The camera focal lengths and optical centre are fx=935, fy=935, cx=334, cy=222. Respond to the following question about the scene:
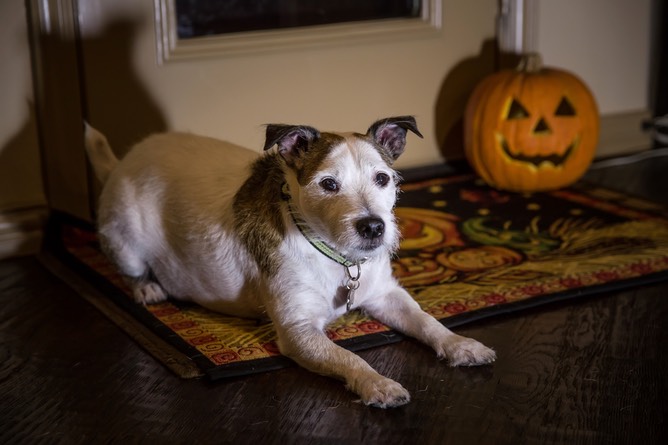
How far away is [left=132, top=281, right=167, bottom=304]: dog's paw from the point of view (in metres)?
3.12

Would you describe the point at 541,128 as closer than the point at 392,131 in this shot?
No

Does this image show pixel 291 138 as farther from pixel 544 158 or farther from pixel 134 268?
pixel 544 158

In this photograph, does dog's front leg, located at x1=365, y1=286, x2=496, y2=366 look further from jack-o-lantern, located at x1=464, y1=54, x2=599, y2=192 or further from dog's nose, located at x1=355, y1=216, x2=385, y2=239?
jack-o-lantern, located at x1=464, y1=54, x2=599, y2=192

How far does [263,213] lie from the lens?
2.76 metres

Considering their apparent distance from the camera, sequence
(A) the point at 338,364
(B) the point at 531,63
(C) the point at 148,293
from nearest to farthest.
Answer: (A) the point at 338,364 → (C) the point at 148,293 → (B) the point at 531,63

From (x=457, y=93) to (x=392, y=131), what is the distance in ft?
6.67

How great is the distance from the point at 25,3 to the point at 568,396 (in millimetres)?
2498

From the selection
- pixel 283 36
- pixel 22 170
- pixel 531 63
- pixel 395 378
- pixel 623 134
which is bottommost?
pixel 395 378

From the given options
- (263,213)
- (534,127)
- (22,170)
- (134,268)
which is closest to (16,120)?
(22,170)

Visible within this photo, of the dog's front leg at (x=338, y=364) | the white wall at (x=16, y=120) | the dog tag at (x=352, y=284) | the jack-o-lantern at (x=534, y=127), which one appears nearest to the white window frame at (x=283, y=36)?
the jack-o-lantern at (x=534, y=127)

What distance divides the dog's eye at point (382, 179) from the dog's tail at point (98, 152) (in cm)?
129

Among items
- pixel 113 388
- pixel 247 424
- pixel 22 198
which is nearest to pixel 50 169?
pixel 22 198

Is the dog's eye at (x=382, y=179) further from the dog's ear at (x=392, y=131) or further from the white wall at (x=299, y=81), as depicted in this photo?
the white wall at (x=299, y=81)

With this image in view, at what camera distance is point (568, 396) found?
7.95 feet
